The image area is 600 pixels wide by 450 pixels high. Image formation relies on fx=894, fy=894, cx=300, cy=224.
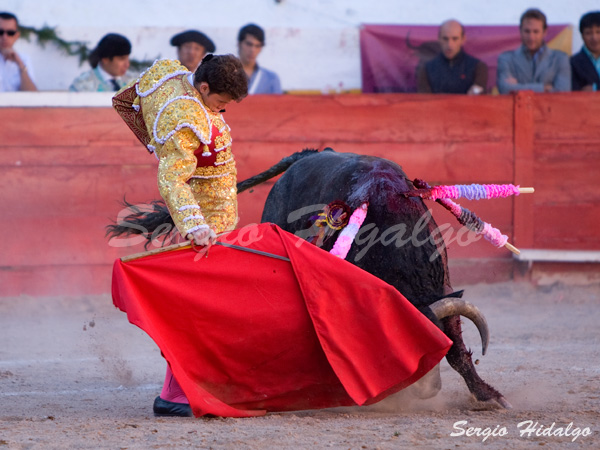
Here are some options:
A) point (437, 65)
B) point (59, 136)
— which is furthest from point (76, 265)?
point (437, 65)

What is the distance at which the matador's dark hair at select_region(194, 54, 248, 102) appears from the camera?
272 cm

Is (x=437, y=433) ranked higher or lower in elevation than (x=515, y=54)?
lower

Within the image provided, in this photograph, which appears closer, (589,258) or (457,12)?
(589,258)

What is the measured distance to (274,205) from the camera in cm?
380

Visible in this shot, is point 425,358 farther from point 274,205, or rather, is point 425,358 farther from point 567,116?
point 567,116

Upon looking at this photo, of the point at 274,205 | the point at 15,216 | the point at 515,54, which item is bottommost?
the point at 15,216

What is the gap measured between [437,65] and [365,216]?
3303mm

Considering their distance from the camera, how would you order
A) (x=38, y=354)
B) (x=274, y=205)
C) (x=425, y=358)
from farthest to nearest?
1. (x=38, y=354)
2. (x=274, y=205)
3. (x=425, y=358)

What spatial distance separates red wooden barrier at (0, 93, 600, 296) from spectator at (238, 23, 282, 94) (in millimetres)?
330

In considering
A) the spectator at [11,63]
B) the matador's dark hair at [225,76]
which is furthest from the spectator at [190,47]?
the matador's dark hair at [225,76]

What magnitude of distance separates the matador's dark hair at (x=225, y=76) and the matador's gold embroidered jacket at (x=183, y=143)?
94 mm

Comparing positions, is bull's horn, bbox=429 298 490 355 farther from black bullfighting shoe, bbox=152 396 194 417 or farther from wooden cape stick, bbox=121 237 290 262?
black bullfighting shoe, bbox=152 396 194 417

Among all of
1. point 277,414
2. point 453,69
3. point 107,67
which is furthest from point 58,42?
point 277,414

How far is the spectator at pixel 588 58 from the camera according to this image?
239 inches
